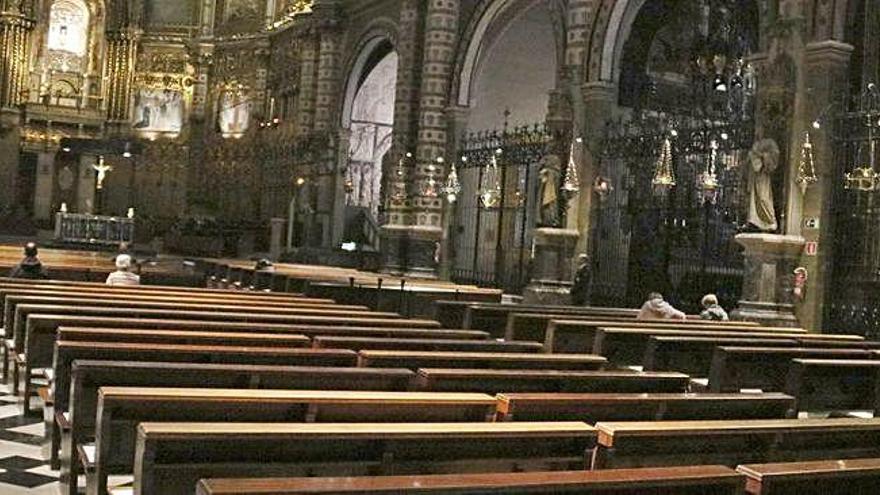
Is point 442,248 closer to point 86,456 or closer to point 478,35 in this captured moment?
point 478,35

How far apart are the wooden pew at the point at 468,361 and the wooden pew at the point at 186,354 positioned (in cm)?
16

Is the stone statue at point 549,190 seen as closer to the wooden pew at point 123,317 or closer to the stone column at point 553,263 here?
the stone column at point 553,263

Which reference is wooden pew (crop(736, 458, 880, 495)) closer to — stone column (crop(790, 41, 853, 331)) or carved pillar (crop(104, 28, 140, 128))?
stone column (crop(790, 41, 853, 331))

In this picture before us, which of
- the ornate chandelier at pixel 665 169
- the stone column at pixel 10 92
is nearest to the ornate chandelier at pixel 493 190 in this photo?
the ornate chandelier at pixel 665 169

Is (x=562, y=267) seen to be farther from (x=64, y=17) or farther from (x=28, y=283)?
(x=64, y=17)

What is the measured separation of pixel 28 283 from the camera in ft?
36.2

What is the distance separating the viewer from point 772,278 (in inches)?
574

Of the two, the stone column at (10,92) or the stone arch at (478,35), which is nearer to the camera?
the stone arch at (478,35)

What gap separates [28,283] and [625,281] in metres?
12.9

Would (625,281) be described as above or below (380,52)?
below

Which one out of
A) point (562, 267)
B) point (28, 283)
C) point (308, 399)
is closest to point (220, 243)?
point (562, 267)

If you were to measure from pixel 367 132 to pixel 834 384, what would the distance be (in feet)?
Result: 86.0

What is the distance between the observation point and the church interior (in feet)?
14.0

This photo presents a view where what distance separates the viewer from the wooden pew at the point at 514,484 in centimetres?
281
